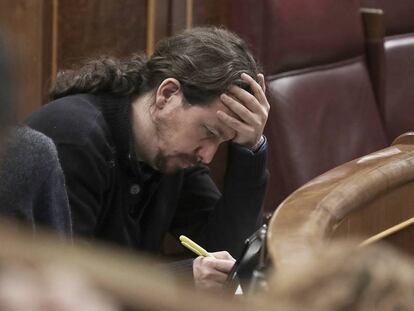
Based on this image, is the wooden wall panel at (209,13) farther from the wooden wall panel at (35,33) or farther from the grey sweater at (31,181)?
the grey sweater at (31,181)

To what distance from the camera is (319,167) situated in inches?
96.4

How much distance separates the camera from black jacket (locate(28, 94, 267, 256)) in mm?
1593

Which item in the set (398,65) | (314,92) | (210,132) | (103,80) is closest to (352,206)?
(210,132)

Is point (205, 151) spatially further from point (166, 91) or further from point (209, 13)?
point (209, 13)

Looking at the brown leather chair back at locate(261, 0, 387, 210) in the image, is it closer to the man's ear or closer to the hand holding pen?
the man's ear

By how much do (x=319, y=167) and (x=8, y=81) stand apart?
2.09 meters

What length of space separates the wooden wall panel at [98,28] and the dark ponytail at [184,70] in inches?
20.4

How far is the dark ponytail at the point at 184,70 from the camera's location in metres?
1.66

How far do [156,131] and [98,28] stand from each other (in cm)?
71

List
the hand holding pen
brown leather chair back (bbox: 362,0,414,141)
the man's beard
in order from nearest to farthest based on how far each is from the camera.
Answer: the hand holding pen
the man's beard
brown leather chair back (bbox: 362,0,414,141)

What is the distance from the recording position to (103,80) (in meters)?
1.74

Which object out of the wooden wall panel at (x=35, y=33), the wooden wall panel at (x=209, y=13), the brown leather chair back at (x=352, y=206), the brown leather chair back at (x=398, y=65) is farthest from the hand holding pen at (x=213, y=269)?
the brown leather chair back at (x=398, y=65)

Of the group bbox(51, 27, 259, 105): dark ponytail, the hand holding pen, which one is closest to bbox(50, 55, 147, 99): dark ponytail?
bbox(51, 27, 259, 105): dark ponytail

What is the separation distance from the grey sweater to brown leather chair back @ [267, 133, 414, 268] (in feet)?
1.18
